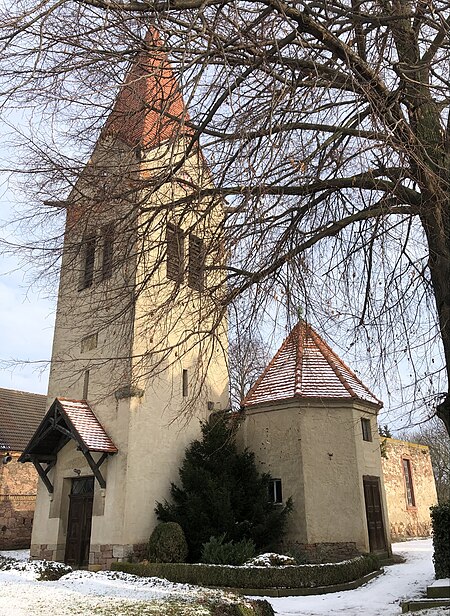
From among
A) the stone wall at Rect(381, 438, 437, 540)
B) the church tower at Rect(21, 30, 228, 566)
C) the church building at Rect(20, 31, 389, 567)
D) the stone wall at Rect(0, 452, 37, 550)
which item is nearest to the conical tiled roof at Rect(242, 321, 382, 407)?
the church building at Rect(20, 31, 389, 567)

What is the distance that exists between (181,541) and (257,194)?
1017cm

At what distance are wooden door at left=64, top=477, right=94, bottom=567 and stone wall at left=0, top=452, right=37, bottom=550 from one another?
6770 millimetres

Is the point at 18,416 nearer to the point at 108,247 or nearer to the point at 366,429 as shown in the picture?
the point at 366,429

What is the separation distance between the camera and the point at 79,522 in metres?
14.8

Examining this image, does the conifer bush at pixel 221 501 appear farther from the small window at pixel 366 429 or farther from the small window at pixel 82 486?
the small window at pixel 366 429

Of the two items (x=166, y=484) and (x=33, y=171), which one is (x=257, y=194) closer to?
(x=33, y=171)

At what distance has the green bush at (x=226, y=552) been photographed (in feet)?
37.8

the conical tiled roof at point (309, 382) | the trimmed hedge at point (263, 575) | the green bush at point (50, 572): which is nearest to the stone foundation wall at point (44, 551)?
the green bush at point (50, 572)

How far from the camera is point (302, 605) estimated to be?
9.53m

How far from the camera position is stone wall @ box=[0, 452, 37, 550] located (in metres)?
20.3

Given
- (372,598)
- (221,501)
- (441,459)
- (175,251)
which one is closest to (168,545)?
(221,501)

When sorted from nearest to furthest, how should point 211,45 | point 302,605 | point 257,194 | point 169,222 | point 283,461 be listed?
point 211,45, point 257,194, point 169,222, point 302,605, point 283,461

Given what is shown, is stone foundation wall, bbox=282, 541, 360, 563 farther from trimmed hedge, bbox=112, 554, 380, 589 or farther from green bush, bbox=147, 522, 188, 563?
green bush, bbox=147, 522, 188, 563

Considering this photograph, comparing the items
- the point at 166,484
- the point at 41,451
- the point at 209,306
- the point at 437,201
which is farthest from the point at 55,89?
the point at 41,451
